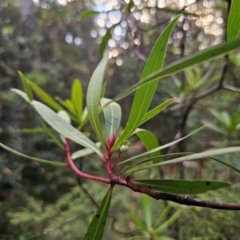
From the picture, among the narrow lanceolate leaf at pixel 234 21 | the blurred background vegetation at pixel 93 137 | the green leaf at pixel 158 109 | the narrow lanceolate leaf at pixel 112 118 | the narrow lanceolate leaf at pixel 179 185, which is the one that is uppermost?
the narrow lanceolate leaf at pixel 234 21

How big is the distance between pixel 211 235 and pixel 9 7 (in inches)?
66.3

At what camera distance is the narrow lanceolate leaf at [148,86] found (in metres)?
0.28

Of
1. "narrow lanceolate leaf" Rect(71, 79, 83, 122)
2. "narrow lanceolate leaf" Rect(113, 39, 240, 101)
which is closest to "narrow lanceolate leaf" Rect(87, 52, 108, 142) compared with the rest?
"narrow lanceolate leaf" Rect(113, 39, 240, 101)

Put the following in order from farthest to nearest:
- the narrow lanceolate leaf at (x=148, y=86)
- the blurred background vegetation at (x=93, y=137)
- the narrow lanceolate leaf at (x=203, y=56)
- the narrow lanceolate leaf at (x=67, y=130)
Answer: the blurred background vegetation at (x=93, y=137) < the narrow lanceolate leaf at (x=67, y=130) < the narrow lanceolate leaf at (x=148, y=86) < the narrow lanceolate leaf at (x=203, y=56)

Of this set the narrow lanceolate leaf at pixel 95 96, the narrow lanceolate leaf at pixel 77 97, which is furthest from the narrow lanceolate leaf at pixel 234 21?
the narrow lanceolate leaf at pixel 77 97

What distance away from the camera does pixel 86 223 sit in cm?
67

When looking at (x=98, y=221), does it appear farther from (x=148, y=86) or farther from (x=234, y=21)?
(x=234, y=21)

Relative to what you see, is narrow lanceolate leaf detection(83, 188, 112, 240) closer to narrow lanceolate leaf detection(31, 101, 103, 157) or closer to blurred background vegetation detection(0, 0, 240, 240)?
narrow lanceolate leaf detection(31, 101, 103, 157)

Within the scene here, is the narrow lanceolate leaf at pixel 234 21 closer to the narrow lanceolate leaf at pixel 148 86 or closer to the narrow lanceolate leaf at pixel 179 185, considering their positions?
the narrow lanceolate leaf at pixel 148 86

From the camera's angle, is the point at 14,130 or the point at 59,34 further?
the point at 59,34

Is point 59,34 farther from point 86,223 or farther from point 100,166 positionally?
point 86,223

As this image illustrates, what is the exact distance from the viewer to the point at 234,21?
30cm

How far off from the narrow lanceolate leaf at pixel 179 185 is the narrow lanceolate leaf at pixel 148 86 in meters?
0.08

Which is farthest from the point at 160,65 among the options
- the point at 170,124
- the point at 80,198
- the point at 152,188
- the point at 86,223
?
the point at 170,124
